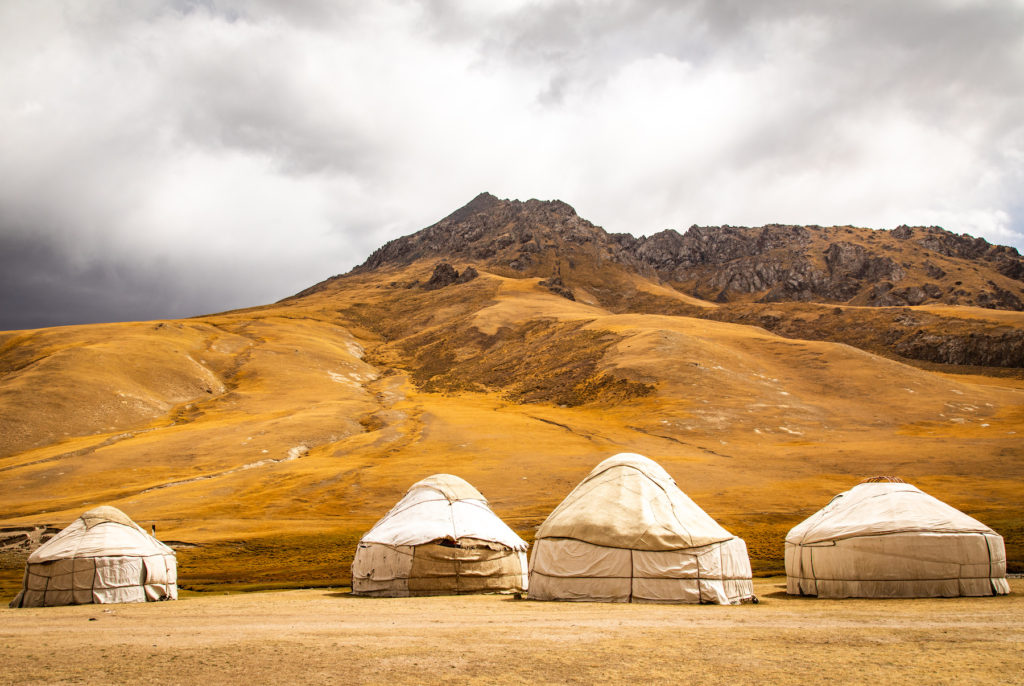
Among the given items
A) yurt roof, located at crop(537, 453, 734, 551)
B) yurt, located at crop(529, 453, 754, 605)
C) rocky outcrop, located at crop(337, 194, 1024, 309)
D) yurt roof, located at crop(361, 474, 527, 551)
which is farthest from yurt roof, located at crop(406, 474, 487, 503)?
rocky outcrop, located at crop(337, 194, 1024, 309)

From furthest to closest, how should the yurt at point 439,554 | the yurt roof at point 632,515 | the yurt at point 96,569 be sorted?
the yurt at point 96,569 < the yurt at point 439,554 < the yurt roof at point 632,515

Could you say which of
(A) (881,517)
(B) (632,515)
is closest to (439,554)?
(B) (632,515)

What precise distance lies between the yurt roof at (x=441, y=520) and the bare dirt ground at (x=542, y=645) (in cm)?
478

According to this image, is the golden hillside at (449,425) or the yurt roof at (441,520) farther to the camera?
the golden hillside at (449,425)

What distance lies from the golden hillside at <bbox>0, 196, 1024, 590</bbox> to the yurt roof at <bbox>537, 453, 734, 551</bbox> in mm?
9095

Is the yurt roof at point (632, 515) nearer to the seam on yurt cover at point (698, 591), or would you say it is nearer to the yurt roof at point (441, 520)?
the seam on yurt cover at point (698, 591)

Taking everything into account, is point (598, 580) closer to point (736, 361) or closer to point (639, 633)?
point (639, 633)

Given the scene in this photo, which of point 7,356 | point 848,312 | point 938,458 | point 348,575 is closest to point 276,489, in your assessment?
point 348,575

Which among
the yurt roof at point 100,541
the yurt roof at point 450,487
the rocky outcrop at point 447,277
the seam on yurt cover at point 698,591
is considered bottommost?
the seam on yurt cover at point 698,591

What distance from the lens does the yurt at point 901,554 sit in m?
14.4

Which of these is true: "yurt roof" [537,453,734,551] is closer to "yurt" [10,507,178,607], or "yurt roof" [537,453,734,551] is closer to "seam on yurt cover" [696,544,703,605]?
"seam on yurt cover" [696,544,703,605]

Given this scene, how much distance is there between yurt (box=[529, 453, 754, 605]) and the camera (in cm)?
1439

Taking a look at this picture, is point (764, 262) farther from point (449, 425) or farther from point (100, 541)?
point (100, 541)

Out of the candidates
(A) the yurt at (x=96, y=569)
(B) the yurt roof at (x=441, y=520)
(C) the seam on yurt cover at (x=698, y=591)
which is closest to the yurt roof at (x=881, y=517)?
(C) the seam on yurt cover at (x=698, y=591)
